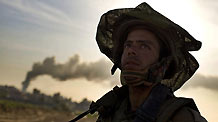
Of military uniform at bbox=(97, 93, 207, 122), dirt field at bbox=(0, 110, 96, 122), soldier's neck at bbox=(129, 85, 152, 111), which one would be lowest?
military uniform at bbox=(97, 93, 207, 122)

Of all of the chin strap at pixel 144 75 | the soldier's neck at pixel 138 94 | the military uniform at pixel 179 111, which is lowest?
the military uniform at pixel 179 111

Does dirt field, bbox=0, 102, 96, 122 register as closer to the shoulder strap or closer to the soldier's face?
the soldier's face

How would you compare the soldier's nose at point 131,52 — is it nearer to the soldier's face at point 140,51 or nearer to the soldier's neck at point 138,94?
the soldier's face at point 140,51

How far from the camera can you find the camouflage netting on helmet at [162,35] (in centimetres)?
321

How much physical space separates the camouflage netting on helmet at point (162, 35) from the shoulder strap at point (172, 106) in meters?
0.54

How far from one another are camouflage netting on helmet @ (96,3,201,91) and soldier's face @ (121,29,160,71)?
0.11m

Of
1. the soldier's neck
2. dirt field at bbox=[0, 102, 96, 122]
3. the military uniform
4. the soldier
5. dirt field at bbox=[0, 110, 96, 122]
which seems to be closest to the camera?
the military uniform

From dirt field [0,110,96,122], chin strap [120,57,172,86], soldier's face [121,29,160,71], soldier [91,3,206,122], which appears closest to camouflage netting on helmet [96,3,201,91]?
soldier [91,3,206,122]

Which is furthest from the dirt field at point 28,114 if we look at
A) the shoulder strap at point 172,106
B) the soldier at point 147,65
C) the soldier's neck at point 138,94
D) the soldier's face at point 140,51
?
the shoulder strap at point 172,106

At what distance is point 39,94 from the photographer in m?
140

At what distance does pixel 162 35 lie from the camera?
3.24 m

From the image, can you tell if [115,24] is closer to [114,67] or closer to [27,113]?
[114,67]

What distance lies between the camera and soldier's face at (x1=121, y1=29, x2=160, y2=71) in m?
3.02

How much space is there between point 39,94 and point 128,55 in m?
140
